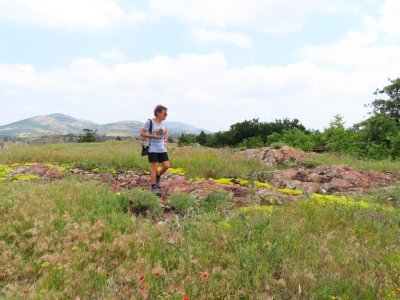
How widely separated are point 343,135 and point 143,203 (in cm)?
Result: 1643

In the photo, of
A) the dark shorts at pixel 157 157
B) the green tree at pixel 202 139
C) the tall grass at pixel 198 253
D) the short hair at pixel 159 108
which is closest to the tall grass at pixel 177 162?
the dark shorts at pixel 157 157

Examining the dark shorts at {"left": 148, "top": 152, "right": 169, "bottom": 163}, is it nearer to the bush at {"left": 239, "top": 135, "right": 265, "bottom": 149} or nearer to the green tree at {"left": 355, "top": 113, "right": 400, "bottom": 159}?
the green tree at {"left": 355, "top": 113, "right": 400, "bottom": 159}

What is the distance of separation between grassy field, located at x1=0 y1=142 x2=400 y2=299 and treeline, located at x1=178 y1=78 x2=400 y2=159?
33.8 ft

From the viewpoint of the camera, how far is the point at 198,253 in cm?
408

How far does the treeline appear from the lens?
18.1 metres

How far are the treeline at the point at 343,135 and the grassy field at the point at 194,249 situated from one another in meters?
10.3

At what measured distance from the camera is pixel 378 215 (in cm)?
550

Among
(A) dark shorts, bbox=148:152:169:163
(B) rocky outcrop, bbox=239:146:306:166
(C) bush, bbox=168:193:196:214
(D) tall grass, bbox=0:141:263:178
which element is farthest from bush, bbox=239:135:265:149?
(C) bush, bbox=168:193:196:214

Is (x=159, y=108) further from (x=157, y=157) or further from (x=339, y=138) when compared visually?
(x=339, y=138)

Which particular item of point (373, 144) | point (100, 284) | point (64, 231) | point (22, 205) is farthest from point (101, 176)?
point (373, 144)

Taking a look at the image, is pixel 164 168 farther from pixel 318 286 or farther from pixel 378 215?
pixel 318 286

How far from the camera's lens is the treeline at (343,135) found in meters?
18.1

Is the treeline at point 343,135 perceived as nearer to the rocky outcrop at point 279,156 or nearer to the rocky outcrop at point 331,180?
the rocky outcrop at point 279,156

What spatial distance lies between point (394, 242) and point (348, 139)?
1596 cm
